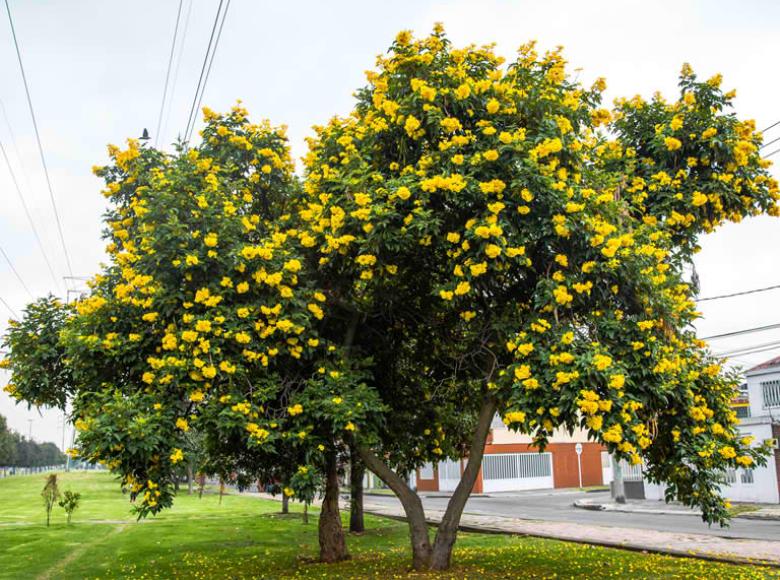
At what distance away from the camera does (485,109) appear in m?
10.2

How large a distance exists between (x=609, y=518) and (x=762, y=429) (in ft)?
25.4

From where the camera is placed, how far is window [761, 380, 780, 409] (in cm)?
2936

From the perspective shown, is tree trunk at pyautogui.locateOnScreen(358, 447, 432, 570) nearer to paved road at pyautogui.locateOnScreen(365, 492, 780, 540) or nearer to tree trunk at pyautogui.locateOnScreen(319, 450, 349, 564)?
tree trunk at pyautogui.locateOnScreen(319, 450, 349, 564)

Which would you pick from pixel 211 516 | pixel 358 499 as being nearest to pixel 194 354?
pixel 358 499

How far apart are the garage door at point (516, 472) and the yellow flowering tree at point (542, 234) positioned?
115 feet

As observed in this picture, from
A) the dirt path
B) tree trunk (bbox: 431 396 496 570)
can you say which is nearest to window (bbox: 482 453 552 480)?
the dirt path

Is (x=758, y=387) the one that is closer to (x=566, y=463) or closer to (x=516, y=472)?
(x=516, y=472)

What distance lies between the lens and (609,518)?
24953mm

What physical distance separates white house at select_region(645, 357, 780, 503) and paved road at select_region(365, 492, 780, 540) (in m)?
3.63

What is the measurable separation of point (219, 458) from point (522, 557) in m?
6.21

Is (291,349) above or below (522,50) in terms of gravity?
below

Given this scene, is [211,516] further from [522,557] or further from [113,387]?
[113,387]

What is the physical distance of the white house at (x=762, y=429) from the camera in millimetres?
27516

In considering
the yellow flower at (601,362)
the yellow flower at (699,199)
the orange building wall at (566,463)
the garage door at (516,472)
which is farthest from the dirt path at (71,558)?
the orange building wall at (566,463)
